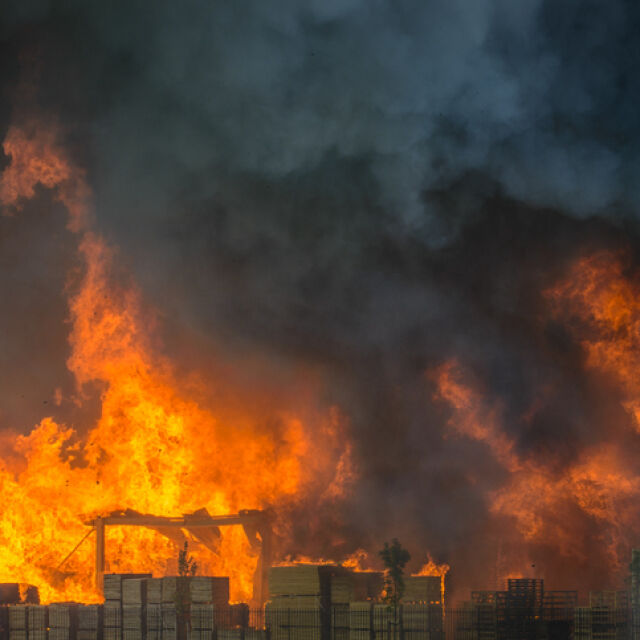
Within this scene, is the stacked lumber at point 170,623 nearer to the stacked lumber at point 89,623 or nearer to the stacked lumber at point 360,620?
the stacked lumber at point 89,623

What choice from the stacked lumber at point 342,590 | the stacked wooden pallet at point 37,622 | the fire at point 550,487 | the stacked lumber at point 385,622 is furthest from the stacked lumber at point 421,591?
the stacked wooden pallet at point 37,622

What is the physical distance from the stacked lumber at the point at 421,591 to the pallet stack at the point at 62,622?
1243 cm

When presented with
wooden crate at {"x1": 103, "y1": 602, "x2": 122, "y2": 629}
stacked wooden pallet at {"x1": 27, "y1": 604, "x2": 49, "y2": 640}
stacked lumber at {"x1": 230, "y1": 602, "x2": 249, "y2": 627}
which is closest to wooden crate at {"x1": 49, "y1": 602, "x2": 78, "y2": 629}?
stacked wooden pallet at {"x1": 27, "y1": 604, "x2": 49, "y2": 640}

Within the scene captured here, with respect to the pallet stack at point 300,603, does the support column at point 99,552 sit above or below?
above

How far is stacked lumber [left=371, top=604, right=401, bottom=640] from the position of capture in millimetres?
42750

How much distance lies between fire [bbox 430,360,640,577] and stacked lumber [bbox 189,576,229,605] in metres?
12.9

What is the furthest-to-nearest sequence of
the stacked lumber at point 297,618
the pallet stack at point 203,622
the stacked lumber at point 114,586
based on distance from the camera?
the stacked lumber at point 114,586, the pallet stack at point 203,622, the stacked lumber at point 297,618

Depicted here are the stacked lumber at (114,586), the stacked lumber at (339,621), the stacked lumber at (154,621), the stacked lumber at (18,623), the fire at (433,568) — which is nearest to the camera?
the stacked lumber at (339,621)

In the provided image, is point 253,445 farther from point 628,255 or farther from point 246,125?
point 628,255

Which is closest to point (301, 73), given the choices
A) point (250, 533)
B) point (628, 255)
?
point (628, 255)

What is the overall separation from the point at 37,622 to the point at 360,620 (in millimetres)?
12385

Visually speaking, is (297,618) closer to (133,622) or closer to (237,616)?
(237,616)

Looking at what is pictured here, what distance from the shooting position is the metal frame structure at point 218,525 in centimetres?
5269

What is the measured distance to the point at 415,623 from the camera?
42.8 m
